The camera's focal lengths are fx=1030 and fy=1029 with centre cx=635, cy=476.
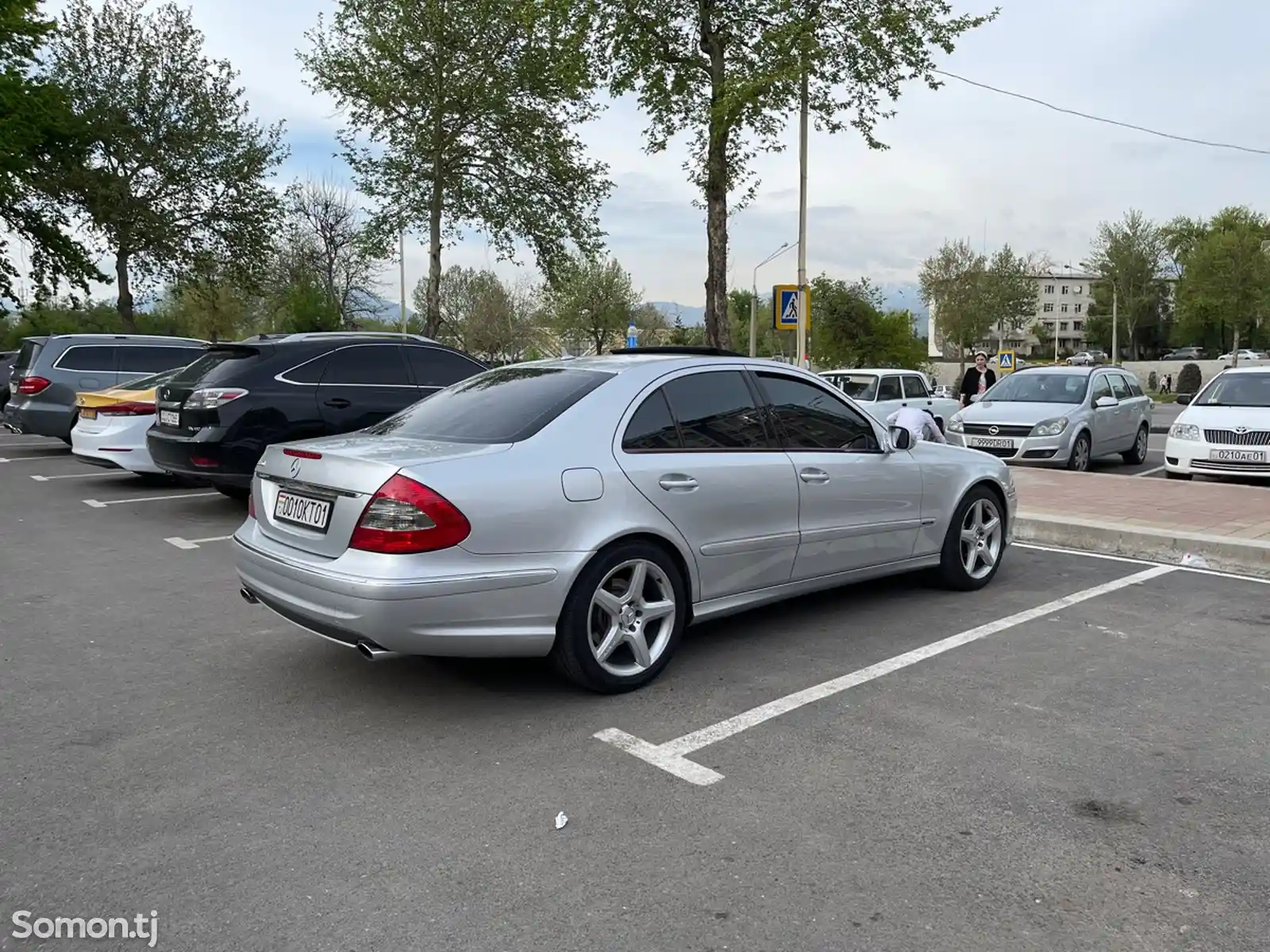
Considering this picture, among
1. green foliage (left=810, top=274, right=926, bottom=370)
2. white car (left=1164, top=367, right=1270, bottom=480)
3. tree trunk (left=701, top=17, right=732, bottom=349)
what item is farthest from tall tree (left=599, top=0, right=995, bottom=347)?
green foliage (left=810, top=274, right=926, bottom=370)

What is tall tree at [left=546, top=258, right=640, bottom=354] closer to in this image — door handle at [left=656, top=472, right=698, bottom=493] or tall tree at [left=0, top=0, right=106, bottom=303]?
tall tree at [left=0, top=0, right=106, bottom=303]

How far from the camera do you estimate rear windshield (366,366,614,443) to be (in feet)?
15.7

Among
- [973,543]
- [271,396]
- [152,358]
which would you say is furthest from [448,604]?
[152,358]

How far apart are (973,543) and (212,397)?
6.63m

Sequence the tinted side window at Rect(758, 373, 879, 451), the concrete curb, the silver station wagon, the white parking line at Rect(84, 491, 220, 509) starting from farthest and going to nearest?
the silver station wagon, the white parking line at Rect(84, 491, 220, 509), the concrete curb, the tinted side window at Rect(758, 373, 879, 451)

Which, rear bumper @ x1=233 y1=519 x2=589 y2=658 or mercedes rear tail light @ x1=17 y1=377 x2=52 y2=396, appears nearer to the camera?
rear bumper @ x1=233 y1=519 x2=589 y2=658

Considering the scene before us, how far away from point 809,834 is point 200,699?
2831 mm

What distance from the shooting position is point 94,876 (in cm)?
→ 303

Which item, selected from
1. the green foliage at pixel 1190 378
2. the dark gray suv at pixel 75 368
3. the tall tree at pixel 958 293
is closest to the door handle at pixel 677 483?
the dark gray suv at pixel 75 368

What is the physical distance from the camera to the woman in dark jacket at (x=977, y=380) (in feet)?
52.4

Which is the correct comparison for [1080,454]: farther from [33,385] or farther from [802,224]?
[33,385]

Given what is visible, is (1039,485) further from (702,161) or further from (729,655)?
(702,161)

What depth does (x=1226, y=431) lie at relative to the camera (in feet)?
40.2

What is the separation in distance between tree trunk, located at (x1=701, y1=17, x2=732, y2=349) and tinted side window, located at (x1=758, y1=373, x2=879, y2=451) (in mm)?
14121
